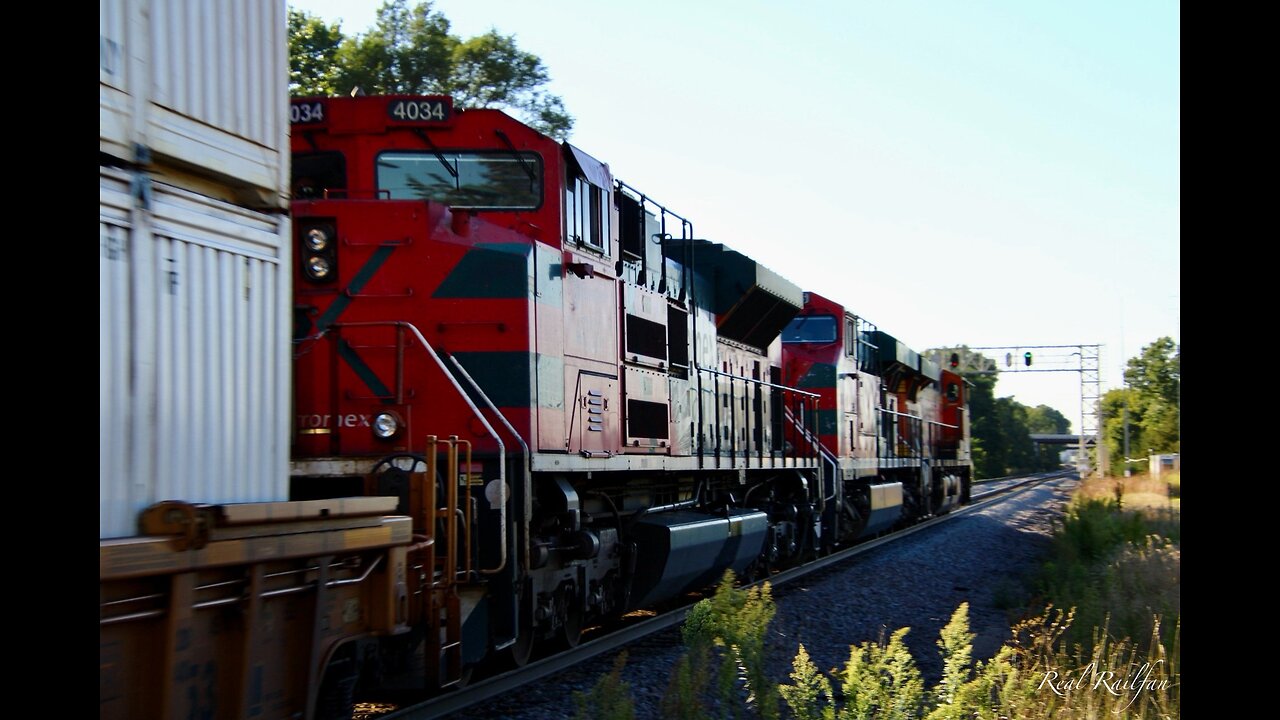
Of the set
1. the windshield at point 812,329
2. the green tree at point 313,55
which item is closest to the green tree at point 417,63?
the green tree at point 313,55

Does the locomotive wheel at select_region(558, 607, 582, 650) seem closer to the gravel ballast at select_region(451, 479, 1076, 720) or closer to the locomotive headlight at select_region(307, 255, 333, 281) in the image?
the gravel ballast at select_region(451, 479, 1076, 720)

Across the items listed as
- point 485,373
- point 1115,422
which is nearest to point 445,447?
point 485,373

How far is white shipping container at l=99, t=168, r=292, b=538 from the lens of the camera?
11.7ft

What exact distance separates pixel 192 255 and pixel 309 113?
12.3 feet

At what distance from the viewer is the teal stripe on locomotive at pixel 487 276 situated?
7.02m

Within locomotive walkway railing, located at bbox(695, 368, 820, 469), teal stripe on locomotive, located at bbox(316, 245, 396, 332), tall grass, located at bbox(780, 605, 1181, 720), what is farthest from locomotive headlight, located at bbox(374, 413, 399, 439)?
locomotive walkway railing, located at bbox(695, 368, 820, 469)

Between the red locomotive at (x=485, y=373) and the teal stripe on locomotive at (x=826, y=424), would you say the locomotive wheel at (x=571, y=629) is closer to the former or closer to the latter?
the red locomotive at (x=485, y=373)

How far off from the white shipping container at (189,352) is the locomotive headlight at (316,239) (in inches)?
91.5

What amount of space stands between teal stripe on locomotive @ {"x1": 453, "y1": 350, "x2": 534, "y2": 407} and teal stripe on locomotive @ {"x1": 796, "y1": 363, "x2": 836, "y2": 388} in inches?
413

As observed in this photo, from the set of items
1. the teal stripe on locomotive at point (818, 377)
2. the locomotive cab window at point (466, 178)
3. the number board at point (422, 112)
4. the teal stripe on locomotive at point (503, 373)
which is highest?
the number board at point (422, 112)

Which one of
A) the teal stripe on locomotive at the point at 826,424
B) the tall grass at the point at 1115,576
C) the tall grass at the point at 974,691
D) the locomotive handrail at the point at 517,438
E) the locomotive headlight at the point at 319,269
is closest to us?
the tall grass at the point at 974,691

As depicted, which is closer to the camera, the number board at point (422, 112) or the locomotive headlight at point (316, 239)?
the locomotive headlight at point (316, 239)

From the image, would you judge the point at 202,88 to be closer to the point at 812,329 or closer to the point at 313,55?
the point at 812,329
